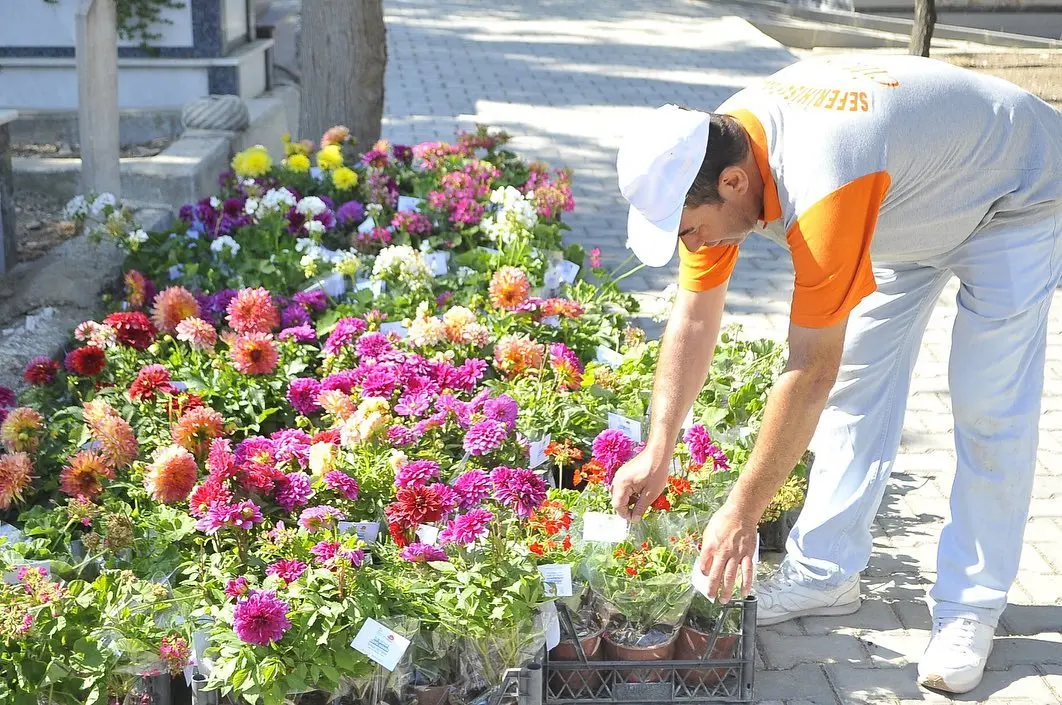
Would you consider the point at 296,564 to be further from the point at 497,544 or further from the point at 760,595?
the point at 760,595

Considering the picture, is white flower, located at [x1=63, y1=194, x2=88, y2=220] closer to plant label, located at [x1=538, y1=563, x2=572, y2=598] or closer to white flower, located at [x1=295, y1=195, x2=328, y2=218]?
white flower, located at [x1=295, y1=195, x2=328, y2=218]

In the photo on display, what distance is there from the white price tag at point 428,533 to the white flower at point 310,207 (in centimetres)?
239

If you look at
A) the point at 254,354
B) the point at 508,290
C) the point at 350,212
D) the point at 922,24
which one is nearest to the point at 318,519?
the point at 254,354

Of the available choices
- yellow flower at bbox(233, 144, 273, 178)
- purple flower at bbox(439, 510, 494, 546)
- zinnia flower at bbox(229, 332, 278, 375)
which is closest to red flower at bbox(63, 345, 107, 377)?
zinnia flower at bbox(229, 332, 278, 375)

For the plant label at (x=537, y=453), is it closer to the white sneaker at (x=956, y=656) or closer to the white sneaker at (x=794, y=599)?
the white sneaker at (x=794, y=599)

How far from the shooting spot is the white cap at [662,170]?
7.20ft

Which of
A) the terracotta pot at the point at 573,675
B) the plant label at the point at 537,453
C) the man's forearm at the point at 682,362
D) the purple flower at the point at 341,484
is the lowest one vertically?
the terracotta pot at the point at 573,675

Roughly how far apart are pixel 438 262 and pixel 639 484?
6.82ft

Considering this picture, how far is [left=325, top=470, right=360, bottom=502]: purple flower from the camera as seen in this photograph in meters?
2.81

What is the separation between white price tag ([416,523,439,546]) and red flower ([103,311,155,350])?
1429mm

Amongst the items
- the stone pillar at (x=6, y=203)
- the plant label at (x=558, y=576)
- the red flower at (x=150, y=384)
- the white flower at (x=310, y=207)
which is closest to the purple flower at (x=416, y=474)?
the plant label at (x=558, y=576)

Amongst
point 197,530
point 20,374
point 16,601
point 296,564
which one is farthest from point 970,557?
point 20,374

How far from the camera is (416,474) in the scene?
2762 millimetres

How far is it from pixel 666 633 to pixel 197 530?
3.83ft
